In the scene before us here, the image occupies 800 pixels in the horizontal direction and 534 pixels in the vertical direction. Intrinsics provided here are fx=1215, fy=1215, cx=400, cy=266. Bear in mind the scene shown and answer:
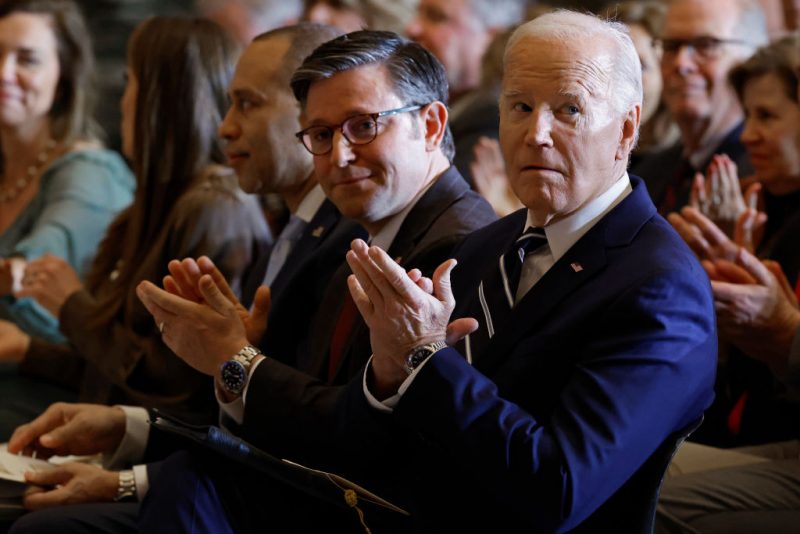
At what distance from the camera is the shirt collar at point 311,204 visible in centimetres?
290

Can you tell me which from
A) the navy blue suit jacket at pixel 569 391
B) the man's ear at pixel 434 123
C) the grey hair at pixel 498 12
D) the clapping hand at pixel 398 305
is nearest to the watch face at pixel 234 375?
the navy blue suit jacket at pixel 569 391

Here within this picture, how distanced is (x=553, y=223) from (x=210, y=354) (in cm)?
75

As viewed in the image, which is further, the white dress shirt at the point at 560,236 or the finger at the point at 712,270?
the finger at the point at 712,270

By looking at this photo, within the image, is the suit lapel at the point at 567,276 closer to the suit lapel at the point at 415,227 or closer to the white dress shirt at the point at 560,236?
the white dress shirt at the point at 560,236

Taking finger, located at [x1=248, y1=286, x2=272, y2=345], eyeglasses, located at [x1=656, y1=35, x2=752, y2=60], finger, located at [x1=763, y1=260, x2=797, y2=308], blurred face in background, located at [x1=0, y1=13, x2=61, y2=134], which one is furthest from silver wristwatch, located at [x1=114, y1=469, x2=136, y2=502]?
blurred face in background, located at [x1=0, y1=13, x2=61, y2=134]

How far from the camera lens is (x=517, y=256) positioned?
204 centimetres

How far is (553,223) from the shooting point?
6.58 feet

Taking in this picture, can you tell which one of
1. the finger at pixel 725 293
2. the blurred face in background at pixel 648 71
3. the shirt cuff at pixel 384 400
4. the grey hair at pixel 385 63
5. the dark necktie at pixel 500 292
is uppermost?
the grey hair at pixel 385 63

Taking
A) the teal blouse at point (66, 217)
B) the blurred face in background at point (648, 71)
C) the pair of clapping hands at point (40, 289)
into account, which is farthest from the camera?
the blurred face in background at point (648, 71)

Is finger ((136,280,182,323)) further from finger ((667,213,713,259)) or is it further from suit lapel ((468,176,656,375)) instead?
finger ((667,213,713,259))

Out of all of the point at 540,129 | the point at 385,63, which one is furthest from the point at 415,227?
the point at 540,129

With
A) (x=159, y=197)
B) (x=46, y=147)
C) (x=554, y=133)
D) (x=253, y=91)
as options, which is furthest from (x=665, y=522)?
(x=46, y=147)

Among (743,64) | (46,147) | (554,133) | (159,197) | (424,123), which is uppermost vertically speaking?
(554,133)

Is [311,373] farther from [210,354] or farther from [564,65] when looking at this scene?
[564,65]
